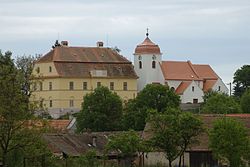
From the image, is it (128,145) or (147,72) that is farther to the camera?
(147,72)

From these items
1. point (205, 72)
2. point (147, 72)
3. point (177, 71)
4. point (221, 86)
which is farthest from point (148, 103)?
point (205, 72)

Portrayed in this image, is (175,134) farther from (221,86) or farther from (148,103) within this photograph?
(221,86)

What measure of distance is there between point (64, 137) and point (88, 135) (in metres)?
4.23

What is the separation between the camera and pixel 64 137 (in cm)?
6588

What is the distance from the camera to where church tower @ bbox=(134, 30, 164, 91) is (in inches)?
5536

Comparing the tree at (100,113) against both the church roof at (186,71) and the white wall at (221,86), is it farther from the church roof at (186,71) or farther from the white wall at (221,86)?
the white wall at (221,86)

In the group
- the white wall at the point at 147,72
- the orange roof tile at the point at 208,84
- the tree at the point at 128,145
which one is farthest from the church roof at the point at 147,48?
the tree at the point at 128,145

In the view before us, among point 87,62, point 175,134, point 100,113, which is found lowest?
point 175,134

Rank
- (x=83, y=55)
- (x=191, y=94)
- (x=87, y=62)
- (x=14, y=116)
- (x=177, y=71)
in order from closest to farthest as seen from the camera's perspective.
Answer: (x=14, y=116), (x=87, y=62), (x=83, y=55), (x=191, y=94), (x=177, y=71)

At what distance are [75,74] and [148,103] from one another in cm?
3923

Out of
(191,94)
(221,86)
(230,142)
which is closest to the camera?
(230,142)

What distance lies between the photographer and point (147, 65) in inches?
5527

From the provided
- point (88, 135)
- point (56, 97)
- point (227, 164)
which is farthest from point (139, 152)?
point (56, 97)

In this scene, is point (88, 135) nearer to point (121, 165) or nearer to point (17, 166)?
point (121, 165)
